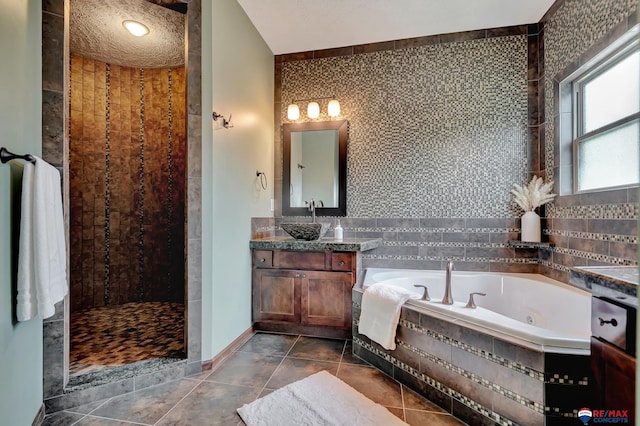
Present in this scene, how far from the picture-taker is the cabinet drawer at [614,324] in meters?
0.87

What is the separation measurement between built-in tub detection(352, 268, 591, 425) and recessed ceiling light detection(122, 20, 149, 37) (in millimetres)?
2946

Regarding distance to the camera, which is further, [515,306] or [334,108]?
[334,108]

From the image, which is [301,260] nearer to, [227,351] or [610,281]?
[227,351]

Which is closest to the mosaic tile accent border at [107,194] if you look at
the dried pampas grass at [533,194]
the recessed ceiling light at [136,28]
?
the recessed ceiling light at [136,28]

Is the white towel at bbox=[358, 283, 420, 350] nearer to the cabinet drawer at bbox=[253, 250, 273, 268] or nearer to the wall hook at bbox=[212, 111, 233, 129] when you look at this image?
the cabinet drawer at bbox=[253, 250, 273, 268]

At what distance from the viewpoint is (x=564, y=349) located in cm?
132

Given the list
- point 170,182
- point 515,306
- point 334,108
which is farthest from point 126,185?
point 515,306

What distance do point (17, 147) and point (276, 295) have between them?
2082mm

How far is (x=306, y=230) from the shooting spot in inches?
113

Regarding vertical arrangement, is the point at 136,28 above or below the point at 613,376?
above

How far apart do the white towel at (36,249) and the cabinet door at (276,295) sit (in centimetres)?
163

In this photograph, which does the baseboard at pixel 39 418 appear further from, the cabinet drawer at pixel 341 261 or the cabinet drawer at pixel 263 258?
the cabinet drawer at pixel 341 261

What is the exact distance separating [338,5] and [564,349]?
2.90 m

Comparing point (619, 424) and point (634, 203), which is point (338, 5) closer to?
point (634, 203)
